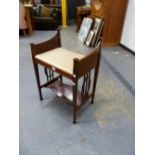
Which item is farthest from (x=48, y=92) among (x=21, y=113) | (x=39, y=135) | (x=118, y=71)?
(x=118, y=71)

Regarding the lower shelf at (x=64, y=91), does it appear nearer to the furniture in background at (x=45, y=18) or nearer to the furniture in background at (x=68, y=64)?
the furniture in background at (x=68, y=64)

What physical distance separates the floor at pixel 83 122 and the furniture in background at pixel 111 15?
4.51 ft

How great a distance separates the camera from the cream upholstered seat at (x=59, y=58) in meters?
1.55

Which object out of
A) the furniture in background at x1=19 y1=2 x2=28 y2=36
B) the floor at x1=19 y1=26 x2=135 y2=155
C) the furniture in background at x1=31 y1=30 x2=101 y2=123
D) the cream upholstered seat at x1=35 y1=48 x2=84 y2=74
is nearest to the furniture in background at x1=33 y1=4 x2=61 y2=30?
the furniture in background at x1=19 y1=2 x2=28 y2=36

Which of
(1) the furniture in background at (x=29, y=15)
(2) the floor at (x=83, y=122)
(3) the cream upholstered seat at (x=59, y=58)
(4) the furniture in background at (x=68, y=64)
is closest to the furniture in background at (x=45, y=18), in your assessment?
(1) the furniture in background at (x=29, y=15)

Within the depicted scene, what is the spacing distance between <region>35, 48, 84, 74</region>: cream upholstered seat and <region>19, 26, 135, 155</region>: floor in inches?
23.0

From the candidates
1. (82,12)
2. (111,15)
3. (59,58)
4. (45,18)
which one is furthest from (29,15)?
(59,58)

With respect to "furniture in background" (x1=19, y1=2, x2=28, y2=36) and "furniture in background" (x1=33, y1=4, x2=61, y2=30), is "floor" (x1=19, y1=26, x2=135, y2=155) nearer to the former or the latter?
"furniture in background" (x1=19, y1=2, x2=28, y2=36)

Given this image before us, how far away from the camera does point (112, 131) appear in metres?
1.64

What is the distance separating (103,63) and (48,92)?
4.16 feet

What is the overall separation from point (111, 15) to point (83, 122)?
2.57 metres

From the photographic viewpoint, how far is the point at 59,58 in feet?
5.54

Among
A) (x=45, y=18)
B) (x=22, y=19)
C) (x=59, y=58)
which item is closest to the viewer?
(x=59, y=58)

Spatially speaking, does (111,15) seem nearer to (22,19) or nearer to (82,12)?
(82,12)
